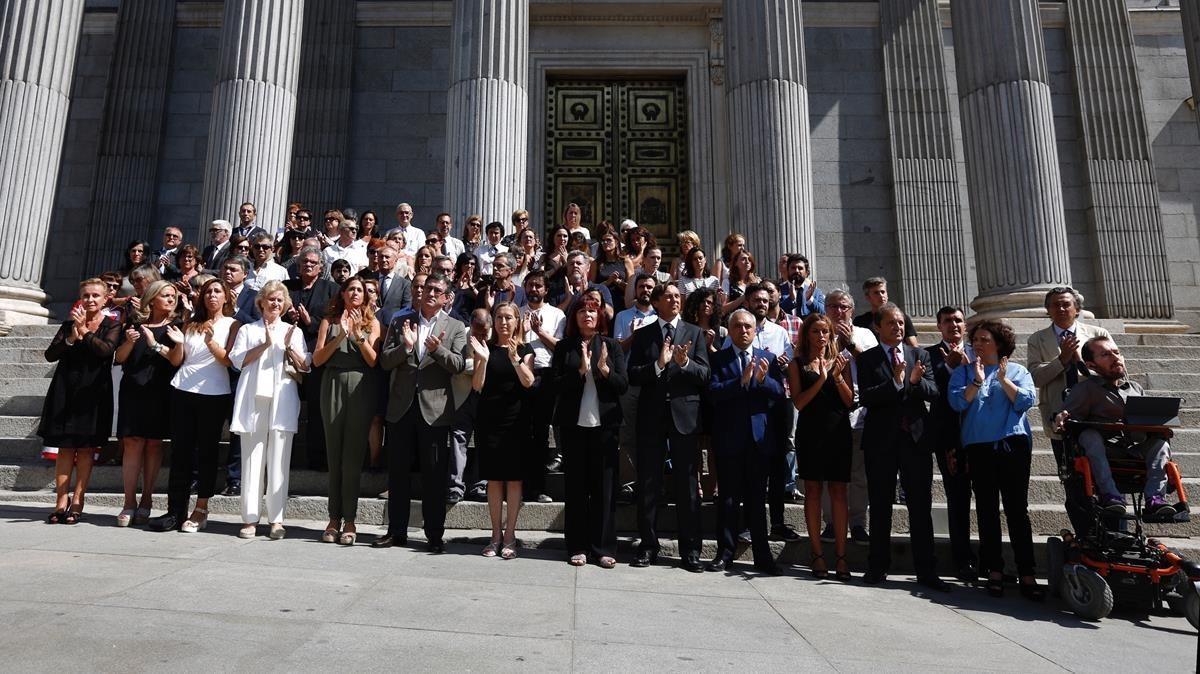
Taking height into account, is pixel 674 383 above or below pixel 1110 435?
above

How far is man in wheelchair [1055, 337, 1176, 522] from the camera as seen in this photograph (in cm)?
540

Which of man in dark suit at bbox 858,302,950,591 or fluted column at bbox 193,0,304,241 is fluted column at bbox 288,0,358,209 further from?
man in dark suit at bbox 858,302,950,591

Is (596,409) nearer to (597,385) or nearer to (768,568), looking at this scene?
(597,385)

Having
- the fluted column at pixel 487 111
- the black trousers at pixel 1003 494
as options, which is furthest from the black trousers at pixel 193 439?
the black trousers at pixel 1003 494

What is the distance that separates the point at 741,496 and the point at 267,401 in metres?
4.24

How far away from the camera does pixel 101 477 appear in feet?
26.6

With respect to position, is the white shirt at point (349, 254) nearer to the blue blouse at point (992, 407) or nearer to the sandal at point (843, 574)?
the sandal at point (843, 574)

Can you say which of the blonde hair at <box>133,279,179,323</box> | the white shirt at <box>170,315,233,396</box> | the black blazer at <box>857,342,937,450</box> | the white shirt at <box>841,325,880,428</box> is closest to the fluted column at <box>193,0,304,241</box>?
the blonde hair at <box>133,279,179,323</box>

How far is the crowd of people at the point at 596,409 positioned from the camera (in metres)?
6.25

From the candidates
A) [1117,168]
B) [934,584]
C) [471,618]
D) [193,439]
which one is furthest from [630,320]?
[1117,168]

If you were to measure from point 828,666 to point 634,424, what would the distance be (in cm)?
340

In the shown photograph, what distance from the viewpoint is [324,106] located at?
1691 centimetres

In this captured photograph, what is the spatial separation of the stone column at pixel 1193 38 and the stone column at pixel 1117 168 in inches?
135

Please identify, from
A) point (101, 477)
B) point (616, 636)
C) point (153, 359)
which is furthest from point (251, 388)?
point (616, 636)
